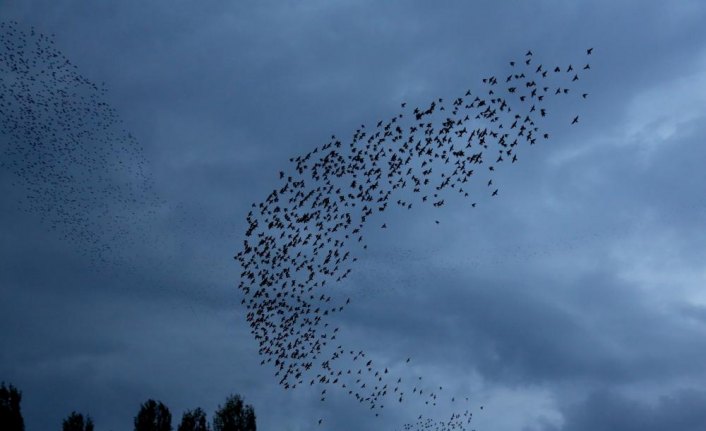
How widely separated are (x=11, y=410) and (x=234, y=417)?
64.8 feet

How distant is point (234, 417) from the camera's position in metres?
64.6

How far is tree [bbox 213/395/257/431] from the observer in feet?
211

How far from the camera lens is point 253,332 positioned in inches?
1506

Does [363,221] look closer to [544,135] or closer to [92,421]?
[544,135]

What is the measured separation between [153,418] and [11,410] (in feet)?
42.2

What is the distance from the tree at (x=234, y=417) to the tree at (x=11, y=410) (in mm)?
17456

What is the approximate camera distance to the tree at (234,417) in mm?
64250

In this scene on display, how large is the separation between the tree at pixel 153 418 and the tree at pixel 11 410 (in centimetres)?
1097

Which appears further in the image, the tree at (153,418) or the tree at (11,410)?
the tree at (153,418)

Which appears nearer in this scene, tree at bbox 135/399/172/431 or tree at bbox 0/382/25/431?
tree at bbox 0/382/25/431

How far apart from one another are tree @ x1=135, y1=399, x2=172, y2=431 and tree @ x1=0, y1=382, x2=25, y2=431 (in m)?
11.0

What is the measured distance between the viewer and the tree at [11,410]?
173 ft

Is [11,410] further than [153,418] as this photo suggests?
No

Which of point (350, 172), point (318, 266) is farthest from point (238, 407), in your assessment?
point (350, 172)
